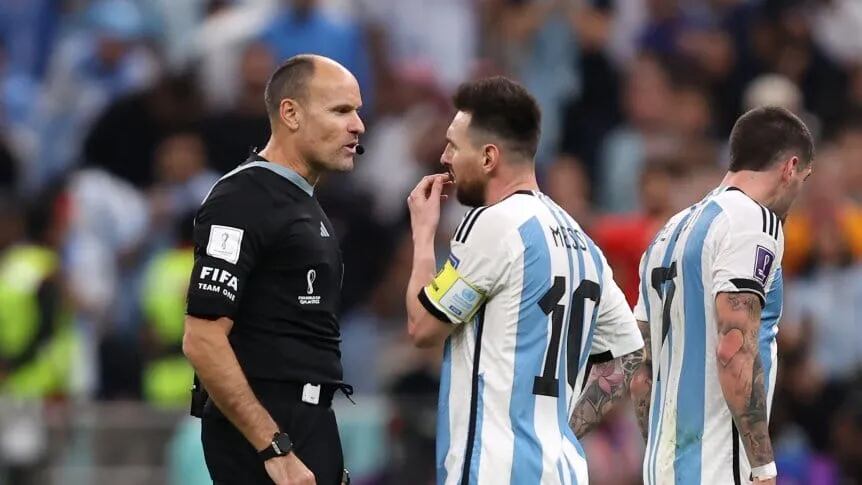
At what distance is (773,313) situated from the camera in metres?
7.23

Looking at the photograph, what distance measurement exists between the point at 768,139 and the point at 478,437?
1.65 meters

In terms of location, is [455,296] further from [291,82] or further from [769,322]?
[769,322]

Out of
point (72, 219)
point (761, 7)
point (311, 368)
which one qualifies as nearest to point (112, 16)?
point (72, 219)

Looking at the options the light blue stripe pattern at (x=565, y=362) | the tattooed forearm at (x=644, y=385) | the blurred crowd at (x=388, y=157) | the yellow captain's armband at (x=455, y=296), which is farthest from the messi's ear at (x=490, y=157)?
the blurred crowd at (x=388, y=157)

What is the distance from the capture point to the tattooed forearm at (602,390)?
7.54 meters

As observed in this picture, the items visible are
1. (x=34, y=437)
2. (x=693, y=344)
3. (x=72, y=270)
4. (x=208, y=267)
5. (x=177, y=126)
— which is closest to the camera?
(x=208, y=267)

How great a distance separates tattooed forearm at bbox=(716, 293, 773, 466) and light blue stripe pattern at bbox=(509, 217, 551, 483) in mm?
677

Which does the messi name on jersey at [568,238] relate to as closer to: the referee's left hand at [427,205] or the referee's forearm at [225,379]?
the referee's left hand at [427,205]

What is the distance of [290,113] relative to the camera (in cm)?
709

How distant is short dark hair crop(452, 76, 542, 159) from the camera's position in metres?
7.16

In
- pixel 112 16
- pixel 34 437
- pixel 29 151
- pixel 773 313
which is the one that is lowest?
pixel 34 437

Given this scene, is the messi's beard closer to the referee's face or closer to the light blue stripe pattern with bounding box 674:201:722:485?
the referee's face

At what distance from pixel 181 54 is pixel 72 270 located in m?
2.70

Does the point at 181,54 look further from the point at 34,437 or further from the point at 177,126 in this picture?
the point at 34,437
